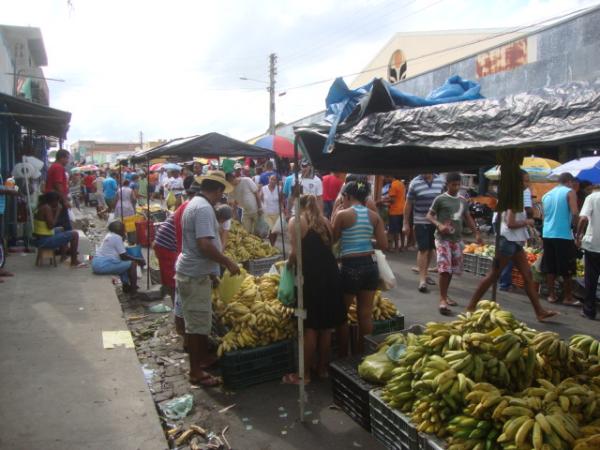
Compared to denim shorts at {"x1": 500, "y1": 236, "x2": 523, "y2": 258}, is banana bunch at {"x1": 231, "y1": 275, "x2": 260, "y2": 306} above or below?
below

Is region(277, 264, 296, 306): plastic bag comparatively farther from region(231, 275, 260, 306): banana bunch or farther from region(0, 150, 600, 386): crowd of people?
region(231, 275, 260, 306): banana bunch

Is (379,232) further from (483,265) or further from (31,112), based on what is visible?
(31,112)

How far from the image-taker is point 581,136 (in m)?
2.57

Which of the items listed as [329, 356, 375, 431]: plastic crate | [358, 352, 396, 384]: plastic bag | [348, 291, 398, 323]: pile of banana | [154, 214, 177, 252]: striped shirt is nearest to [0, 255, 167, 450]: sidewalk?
[154, 214, 177, 252]: striped shirt

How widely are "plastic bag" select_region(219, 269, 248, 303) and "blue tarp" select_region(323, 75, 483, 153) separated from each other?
2078 millimetres

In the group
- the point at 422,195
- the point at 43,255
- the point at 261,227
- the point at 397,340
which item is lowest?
the point at 397,340

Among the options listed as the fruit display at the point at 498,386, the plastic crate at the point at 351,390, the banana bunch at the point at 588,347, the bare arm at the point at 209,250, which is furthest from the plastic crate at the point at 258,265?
the banana bunch at the point at 588,347

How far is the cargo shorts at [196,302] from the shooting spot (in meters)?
4.66

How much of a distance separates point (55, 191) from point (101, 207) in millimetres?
13334

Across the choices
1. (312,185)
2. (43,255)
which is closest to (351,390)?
(312,185)

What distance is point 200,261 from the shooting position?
459 cm

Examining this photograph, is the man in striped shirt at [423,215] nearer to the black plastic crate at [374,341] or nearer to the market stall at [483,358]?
the black plastic crate at [374,341]

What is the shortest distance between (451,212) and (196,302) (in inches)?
151

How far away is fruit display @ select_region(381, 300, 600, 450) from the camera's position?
2662 mm
